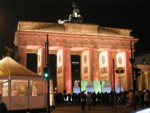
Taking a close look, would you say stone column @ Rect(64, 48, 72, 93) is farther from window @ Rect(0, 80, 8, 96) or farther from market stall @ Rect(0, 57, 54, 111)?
window @ Rect(0, 80, 8, 96)

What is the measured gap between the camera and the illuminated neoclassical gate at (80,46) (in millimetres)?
61094

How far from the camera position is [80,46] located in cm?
6419

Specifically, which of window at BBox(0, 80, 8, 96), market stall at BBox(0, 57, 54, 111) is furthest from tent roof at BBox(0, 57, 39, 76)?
window at BBox(0, 80, 8, 96)

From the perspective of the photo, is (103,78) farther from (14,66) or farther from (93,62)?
(14,66)

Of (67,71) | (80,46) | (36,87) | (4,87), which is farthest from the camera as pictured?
(80,46)

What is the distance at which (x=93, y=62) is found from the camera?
211 feet

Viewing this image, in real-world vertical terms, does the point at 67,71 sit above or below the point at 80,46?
below

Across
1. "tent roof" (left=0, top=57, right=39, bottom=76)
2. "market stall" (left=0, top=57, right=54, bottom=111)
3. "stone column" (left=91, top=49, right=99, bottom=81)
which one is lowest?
"market stall" (left=0, top=57, right=54, bottom=111)

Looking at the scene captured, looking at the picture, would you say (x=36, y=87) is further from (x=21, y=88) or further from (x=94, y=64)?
(x=94, y=64)

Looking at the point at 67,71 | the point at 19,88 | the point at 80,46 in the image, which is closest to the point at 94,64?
the point at 80,46

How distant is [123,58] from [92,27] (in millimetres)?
10021

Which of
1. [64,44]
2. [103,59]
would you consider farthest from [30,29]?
[103,59]

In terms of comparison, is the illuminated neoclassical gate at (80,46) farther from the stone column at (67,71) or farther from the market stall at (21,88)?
the market stall at (21,88)

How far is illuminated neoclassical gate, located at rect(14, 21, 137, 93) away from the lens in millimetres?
61094
